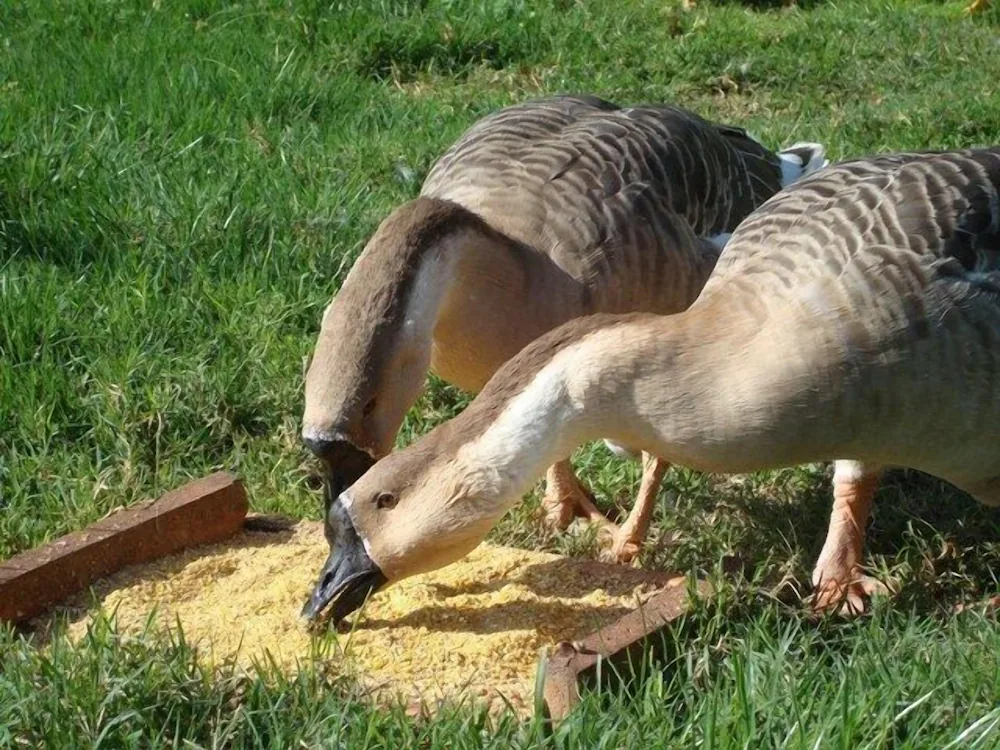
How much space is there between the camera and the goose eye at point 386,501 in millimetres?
3863

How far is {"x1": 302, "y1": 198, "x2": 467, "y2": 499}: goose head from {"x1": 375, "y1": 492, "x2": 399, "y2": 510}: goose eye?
375 millimetres

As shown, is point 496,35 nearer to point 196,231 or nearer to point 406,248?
point 196,231

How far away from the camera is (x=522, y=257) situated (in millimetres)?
4734

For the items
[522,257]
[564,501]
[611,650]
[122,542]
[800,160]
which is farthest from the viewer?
[800,160]

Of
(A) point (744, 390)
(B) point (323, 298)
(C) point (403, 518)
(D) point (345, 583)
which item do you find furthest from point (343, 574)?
(B) point (323, 298)

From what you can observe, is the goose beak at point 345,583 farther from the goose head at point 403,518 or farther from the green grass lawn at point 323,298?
the green grass lawn at point 323,298

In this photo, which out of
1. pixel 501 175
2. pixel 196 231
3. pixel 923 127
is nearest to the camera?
pixel 501 175

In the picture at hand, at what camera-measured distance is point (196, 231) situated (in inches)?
248

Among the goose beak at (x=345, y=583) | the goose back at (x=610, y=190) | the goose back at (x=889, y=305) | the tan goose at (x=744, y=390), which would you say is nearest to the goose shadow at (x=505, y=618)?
the goose beak at (x=345, y=583)

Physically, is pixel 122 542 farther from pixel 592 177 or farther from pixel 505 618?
pixel 592 177

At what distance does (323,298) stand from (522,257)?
1558 mm

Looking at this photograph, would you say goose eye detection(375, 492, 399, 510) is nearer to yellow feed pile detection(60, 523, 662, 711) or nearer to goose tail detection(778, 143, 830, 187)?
yellow feed pile detection(60, 523, 662, 711)

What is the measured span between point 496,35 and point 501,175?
4.45 meters

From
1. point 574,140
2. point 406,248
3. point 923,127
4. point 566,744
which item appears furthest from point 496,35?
point 566,744
